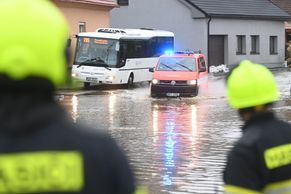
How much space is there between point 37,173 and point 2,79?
0.32 m

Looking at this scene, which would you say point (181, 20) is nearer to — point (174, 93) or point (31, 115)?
point (174, 93)

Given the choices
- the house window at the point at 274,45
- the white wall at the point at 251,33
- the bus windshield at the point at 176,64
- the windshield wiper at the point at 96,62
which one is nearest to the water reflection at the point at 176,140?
the bus windshield at the point at 176,64

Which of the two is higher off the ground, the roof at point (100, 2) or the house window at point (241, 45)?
the roof at point (100, 2)

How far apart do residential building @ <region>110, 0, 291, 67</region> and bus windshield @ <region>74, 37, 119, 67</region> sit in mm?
13787

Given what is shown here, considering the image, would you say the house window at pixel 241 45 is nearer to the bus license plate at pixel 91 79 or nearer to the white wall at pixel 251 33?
the white wall at pixel 251 33

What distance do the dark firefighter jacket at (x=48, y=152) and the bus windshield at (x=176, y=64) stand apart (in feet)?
81.6

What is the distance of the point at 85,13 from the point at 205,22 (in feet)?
34.7

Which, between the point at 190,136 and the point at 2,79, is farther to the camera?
the point at 190,136

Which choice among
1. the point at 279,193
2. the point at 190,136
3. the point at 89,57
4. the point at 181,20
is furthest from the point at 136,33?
the point at 279,193

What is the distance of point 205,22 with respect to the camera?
1817 inches

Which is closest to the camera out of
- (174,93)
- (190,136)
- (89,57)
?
Answer: (190,136)

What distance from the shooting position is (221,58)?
4881 cm

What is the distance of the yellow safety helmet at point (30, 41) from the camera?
2.21m

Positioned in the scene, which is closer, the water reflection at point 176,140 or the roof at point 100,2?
the water reflection at point 176,140
